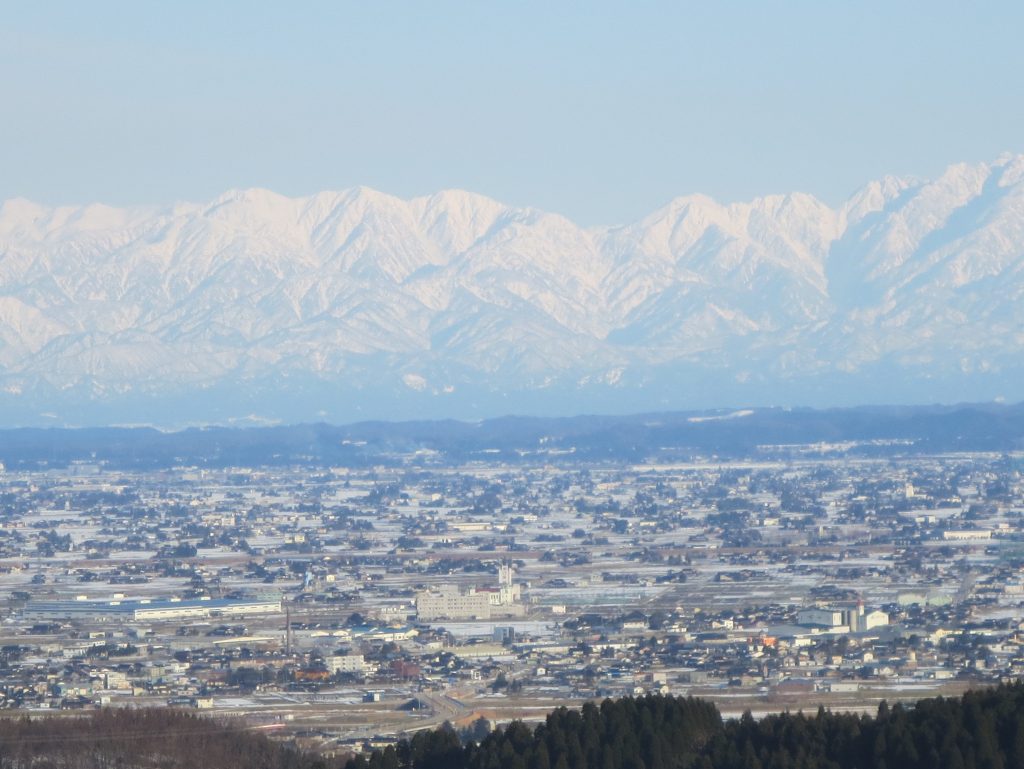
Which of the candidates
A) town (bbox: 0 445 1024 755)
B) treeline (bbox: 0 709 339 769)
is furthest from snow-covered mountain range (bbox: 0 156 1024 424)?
treeline (bbox: 0 709 339 769)

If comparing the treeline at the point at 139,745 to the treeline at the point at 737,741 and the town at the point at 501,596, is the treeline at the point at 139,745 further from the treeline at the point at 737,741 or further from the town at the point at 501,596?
the treeline at the point at 737,741

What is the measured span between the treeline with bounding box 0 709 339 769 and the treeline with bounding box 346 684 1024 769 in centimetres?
152

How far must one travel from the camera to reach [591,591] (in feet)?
157

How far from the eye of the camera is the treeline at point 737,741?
2266 centimetres

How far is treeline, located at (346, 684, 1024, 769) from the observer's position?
22.7m

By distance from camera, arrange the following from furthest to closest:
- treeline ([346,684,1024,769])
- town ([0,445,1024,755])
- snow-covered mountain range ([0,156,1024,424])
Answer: snow-covered mountain range ([0,156,1024,424]), town ([0,445,1024,755]), treeline ([346,684,1024,769])

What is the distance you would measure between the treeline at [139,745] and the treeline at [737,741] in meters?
1.52

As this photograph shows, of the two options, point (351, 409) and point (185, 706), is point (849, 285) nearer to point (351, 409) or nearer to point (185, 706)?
point (351, 409)

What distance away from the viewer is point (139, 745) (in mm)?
27062

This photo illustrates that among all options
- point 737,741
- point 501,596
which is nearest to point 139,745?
point 737,741

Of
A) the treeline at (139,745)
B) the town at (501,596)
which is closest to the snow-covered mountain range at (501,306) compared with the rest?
the town at (501,596)

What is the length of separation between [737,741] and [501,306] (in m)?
140

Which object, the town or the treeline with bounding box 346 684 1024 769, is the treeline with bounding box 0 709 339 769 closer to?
the town

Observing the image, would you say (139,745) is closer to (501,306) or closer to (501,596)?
(501,596)
